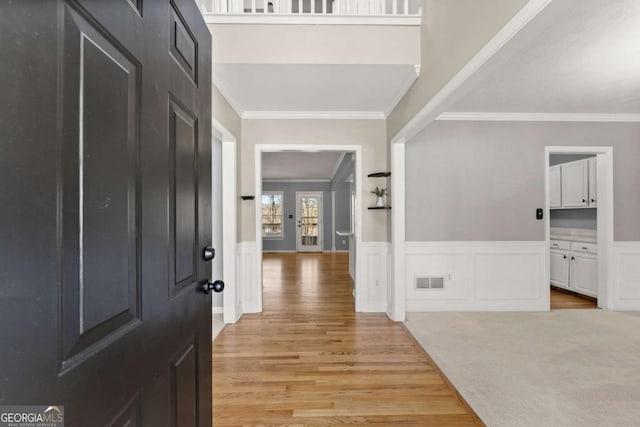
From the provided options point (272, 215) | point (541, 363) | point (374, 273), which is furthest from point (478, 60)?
point (272, 215)

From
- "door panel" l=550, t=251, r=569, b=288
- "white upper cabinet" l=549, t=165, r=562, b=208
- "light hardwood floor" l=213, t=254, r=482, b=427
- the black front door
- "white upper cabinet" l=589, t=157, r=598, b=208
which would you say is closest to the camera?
the black front door

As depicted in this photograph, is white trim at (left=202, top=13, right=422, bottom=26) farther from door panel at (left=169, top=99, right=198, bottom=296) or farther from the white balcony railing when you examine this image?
door panel at (left=169, top=99, right=198, bottom=296)

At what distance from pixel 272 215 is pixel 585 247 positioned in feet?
25.8

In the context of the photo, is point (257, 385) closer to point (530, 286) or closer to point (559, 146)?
point (530, 286)

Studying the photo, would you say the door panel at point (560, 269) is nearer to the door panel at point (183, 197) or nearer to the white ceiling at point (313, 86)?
the white ceiling at point (313, 86)

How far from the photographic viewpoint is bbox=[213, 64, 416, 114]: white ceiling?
2660 millimetres

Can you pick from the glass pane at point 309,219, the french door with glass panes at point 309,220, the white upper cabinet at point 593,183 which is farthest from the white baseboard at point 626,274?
the glass pane at point 309,219

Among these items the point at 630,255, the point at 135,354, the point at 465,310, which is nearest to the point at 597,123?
the point at 630,255

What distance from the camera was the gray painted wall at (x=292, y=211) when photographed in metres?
10.0

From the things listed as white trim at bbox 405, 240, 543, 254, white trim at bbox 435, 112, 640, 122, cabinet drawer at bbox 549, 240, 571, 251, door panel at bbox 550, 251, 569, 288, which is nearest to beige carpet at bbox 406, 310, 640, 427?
white trim at bbox 405, 240, 543, 254

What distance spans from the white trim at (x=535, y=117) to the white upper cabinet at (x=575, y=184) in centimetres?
70

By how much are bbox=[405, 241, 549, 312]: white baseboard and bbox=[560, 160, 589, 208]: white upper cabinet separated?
129 cm

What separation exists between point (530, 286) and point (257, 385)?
3.43 metres

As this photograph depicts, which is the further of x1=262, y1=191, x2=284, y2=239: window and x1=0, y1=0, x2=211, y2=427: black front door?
x1=262, y1=191, x2=284, y2=239: window
